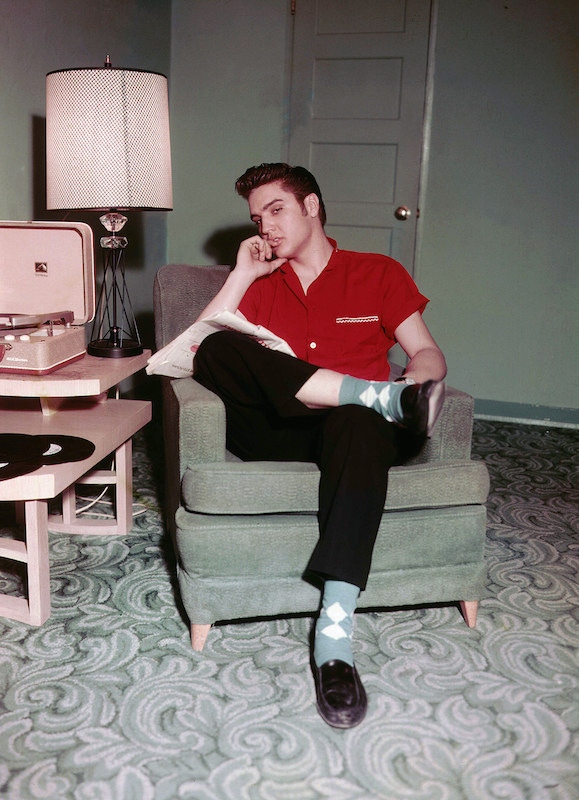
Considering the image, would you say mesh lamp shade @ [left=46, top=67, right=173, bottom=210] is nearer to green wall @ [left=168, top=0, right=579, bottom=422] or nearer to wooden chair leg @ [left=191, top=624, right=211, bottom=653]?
wooden chair leg @ [left=191, top=624, right=211, bottom=653]

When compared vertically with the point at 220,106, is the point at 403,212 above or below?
below

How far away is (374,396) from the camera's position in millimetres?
1637

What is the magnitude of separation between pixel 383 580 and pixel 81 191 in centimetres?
132

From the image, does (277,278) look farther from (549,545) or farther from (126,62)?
(126,62)

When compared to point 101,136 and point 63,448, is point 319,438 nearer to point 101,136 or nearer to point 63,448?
point 63,448

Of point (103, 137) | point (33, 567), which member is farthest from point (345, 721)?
point (103, 137)

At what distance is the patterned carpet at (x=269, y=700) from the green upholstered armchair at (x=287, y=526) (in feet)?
0.32

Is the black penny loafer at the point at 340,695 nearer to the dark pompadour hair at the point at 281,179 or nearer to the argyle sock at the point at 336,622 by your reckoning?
the argyle sock at the point at 336,622

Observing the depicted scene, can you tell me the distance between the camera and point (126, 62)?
125 inches

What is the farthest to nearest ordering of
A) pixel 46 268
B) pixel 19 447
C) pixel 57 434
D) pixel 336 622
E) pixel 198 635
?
pixel 46 268 → pixel 57 434 → pixel 19 447 → pixel 198 635 → pixel 336 622

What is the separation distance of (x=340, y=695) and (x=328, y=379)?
657 millimetres

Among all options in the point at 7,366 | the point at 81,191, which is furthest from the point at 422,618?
the point at 81,191

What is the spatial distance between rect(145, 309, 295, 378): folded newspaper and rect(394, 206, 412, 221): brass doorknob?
2.07 m

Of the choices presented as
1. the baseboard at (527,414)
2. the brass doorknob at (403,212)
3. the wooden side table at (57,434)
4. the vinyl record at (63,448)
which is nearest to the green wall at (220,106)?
the brass doorknob at (403,212)
